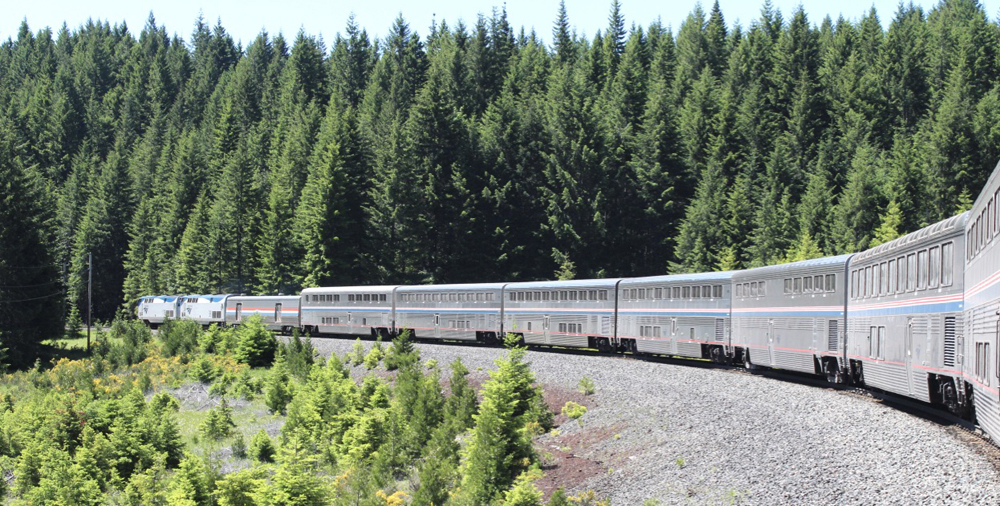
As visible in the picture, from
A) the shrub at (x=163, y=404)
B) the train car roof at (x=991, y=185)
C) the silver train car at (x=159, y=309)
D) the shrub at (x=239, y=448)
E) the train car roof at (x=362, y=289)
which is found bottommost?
the shrub at (x=239, y=448)

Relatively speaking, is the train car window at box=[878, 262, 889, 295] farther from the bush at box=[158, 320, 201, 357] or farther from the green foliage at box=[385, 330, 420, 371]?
the bush at box=[158, 320, 201, 357]

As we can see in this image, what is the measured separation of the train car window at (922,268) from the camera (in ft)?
64.0

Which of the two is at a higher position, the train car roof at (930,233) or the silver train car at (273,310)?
the train car roof at (930,233)

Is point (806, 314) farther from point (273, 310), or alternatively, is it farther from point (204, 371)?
point (273, 310)

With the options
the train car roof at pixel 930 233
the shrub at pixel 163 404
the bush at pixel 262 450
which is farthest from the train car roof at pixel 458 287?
the train car roof at pixel 930 233

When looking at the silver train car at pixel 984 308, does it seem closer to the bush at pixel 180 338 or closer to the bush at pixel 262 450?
the bush at pixel 262 450

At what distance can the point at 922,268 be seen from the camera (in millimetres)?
19734

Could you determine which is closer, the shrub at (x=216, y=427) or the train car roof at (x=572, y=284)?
the shrub at (x=216, y=427)

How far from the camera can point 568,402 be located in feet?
88.1

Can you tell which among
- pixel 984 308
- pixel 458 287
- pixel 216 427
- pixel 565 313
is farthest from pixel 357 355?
pixel 984 308

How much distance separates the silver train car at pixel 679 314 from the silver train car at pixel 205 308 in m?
40.5

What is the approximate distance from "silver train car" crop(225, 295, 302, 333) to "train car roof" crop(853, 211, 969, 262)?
47472 mm

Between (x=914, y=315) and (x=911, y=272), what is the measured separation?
0.98 metres

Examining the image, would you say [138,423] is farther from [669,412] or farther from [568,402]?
[669,412]
